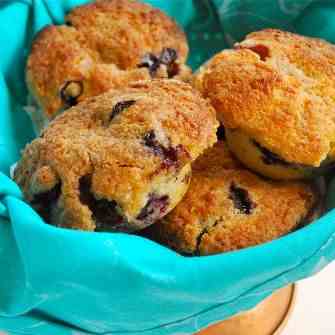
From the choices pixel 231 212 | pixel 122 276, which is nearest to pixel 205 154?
pixel 231 212

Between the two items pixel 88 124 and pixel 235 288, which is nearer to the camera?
pixel 235 288

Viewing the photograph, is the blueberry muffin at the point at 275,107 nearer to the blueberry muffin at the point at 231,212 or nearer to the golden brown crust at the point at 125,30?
the blueberry muffin at the point at 231,212

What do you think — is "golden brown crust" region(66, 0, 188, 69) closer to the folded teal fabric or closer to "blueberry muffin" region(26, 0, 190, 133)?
"blueberry muffin" region(26, 0, 190, 133)

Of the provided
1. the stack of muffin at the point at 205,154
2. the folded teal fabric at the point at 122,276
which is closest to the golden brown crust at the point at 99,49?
the stack of muffin at the point at 205,154

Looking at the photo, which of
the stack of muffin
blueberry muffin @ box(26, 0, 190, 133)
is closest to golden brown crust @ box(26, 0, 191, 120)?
blueberry muffin @ box(26, 0, 190, 133)

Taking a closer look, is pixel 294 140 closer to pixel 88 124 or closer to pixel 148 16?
pixel 88 124

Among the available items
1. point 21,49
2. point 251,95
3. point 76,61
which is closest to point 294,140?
point 251,95

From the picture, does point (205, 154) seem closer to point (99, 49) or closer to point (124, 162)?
point (124, 162)
